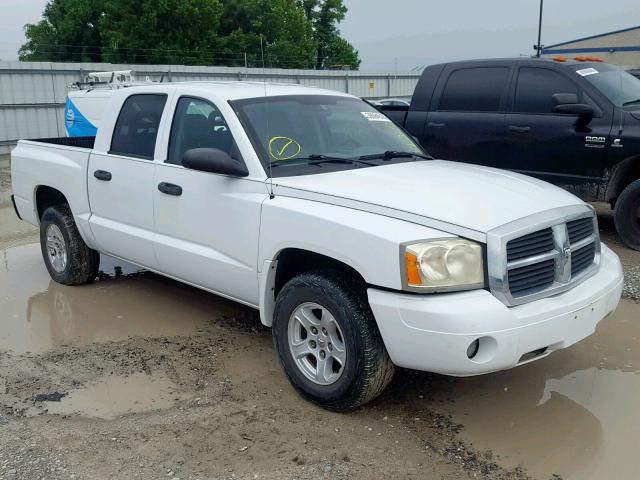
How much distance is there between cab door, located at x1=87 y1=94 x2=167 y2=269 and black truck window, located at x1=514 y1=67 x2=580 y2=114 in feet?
13.9

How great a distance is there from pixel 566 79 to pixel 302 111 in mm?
3838

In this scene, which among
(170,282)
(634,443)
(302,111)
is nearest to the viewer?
(634,443)

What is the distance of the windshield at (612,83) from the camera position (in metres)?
7.07

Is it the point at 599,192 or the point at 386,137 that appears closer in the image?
the point at 386,137

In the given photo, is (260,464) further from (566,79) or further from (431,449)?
(566,79)

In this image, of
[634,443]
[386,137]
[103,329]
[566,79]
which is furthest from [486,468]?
[566,79]

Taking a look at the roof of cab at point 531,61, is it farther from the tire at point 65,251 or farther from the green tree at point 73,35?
the green tree at point 73,35

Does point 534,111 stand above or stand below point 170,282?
above

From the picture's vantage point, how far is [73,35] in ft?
134

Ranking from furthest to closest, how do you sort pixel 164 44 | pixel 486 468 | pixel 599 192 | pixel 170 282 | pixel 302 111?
pixel 164 44 < pixel 599 192 < pixel 170 282 < pixel 302 111 < pixel 486 468

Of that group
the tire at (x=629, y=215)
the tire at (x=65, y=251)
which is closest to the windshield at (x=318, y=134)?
the tire at (x=65, y=251)

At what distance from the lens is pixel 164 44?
3625 centimetres

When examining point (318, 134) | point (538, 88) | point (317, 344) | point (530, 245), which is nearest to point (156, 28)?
point (538, 88)

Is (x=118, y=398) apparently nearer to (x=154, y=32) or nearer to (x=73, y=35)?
(x=154, y=32)
